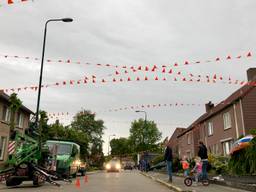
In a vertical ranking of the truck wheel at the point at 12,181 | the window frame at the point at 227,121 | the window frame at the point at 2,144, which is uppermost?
the window frame at the point at 227,121

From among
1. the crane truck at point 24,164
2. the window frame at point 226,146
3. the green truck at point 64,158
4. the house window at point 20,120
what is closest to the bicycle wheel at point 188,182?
the crane truck at point 24,164

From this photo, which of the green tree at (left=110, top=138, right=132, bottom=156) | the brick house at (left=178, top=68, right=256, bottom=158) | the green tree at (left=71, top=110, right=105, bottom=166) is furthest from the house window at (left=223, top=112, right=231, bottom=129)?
the green tree at (left=110, top=138, right=132, bottom=156)

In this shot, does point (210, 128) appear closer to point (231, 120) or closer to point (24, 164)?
point (231, 120)

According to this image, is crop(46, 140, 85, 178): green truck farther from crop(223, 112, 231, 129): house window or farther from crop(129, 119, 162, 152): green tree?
crop(129, 119, 162, 152): green tree

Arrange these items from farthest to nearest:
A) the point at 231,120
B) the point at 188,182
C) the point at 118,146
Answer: the point at 118,146
the point at 231,120
the point at 188,182

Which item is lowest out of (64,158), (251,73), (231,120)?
(64,158)

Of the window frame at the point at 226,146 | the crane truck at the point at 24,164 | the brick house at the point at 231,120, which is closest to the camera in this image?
the crane truck at the point at 24,164

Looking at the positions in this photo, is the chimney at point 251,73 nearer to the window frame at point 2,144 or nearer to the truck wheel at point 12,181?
the window frame at point 2,144

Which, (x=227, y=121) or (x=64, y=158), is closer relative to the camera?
(x=64, y=158)

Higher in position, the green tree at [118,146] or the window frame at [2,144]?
the green tree at [118,146]

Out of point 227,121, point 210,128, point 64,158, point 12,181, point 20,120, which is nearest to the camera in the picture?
point 12,181

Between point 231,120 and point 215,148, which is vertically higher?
point 231,120

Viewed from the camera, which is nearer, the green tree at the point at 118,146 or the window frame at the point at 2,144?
the window frame at the point at 2,144

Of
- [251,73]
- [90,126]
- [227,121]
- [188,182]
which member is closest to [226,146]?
[227,121]
